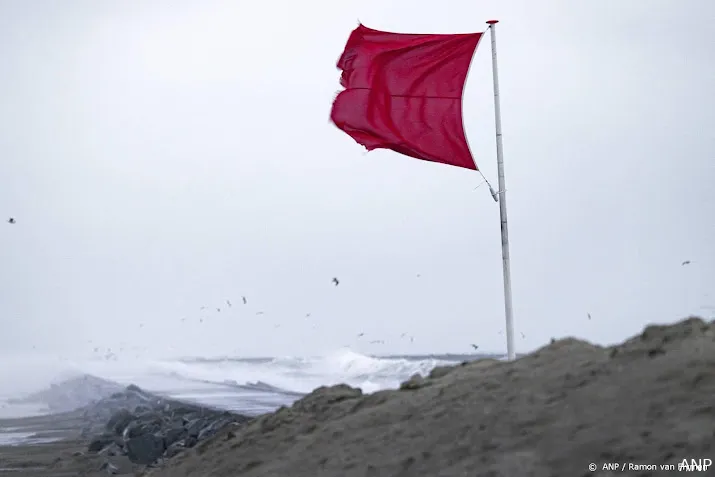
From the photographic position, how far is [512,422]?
944 centimetres

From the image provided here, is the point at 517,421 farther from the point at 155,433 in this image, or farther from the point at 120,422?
the point at 120,422

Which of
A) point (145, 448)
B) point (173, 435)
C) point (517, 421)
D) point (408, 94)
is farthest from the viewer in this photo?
point (173, 435)

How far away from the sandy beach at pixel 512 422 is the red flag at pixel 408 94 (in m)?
3.10

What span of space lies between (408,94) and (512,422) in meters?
6.25

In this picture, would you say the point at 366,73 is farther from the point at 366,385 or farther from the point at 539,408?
the point at 366,385

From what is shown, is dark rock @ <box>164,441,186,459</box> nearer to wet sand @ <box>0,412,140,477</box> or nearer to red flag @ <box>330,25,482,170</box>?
wet sand @ <box>0,412,140,477</box>

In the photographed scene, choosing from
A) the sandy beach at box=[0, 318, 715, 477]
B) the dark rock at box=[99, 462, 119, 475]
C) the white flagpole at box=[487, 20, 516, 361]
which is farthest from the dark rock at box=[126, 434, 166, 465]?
the white flagpole at box=[487, 20, 516, 361]

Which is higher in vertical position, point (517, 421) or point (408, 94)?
point (408, 94)

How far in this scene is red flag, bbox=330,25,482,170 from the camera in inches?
566

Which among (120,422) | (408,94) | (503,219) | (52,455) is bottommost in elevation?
(52,455)

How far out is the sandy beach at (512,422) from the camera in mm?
8227

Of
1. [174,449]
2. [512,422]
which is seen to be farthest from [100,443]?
[512,422]

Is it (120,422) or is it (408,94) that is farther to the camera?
(120,422)

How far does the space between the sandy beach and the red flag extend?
3.10m
